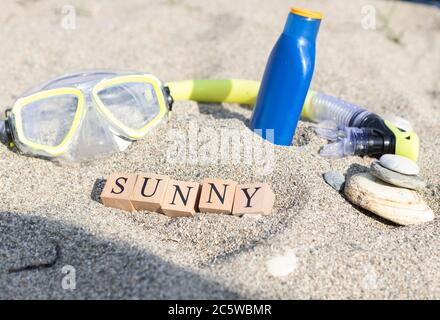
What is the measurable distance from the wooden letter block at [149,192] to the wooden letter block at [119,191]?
0.06 ft

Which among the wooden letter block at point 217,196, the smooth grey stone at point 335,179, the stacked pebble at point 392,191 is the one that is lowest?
the wooden letter block at point 217,196

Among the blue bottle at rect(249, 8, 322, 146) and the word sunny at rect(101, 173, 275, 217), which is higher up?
the blue bottle at rect(249, 8, 322, 146)

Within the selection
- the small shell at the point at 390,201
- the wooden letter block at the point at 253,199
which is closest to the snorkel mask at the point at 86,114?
the wooden letter block at the point at 253,199

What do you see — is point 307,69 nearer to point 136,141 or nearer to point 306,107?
point 306,107

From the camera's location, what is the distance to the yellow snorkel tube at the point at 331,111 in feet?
6.33

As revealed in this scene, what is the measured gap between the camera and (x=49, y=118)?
1987mm

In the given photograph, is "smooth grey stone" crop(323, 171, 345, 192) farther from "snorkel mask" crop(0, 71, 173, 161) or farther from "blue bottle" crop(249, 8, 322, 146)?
"snorkel mask" crop(0, 71, 173, 161)

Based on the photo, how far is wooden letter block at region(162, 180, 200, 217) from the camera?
1.61 metres

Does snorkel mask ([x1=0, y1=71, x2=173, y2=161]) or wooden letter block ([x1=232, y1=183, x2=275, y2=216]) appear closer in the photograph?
wooden letter block ([x1=232, y1=183, x2=275, y2=216])

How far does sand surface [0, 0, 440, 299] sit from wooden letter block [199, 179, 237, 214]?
3 centimetres

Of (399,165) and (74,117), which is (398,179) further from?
(74,117)

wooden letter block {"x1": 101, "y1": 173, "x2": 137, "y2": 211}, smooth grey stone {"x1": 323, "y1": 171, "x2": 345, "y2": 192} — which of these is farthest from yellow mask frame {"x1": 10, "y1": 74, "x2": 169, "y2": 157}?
smooth grey stone {"x1": 323, "y1": 171, "x2": 345, "y2": 192}

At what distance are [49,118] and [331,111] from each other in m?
1.14

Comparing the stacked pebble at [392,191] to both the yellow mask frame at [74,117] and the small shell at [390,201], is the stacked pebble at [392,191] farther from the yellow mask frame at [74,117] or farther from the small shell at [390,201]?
the yellow mask frame at [74,117]
